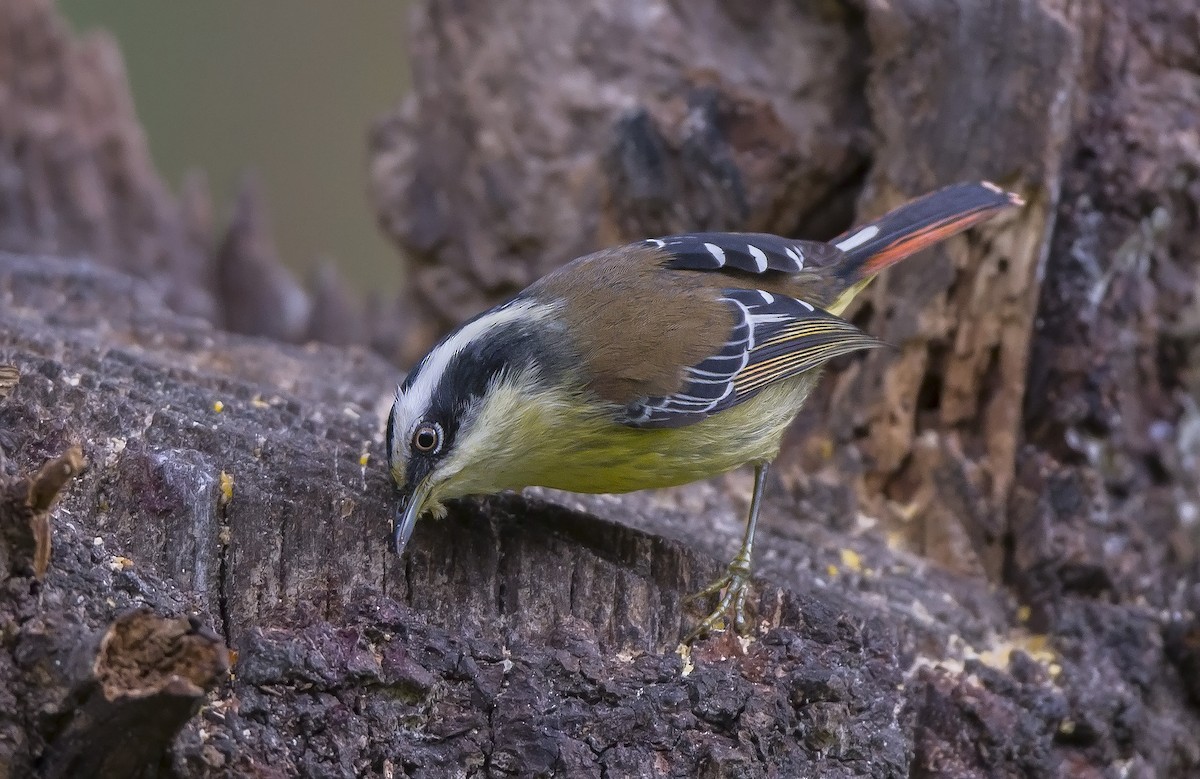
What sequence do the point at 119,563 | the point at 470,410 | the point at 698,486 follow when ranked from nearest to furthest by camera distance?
1. the point at 119,563
2. the point at 470,410
3. the point at 698,486

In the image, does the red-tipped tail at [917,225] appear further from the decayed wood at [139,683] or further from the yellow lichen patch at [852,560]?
the decayed wood at [139,683]

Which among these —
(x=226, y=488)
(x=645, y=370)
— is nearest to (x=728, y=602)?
(x=645, y=370)

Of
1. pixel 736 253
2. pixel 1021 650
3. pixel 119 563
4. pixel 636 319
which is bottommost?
pixel 1021 650

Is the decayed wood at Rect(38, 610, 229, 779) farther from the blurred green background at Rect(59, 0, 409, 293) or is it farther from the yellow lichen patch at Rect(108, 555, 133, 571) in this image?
the blurred green background at Rect(59, 0, 409, 293)

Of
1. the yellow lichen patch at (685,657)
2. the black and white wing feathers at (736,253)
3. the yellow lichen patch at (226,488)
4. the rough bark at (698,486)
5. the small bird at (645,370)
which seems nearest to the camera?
the rough bark at (698,486)

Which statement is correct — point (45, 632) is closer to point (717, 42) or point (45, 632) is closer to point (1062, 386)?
point (1062, 386)

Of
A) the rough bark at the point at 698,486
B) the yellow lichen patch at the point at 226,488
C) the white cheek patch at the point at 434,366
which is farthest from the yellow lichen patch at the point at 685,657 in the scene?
the yellow lichen patch at the point at 226,488

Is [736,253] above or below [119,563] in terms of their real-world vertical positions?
above

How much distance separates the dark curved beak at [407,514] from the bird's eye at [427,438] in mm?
92

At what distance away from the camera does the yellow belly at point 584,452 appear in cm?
308

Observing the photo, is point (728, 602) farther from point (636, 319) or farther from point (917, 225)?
point (917, 225)

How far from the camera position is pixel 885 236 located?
12.6ft

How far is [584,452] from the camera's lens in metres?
3.18

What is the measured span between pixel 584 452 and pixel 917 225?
1.32m
